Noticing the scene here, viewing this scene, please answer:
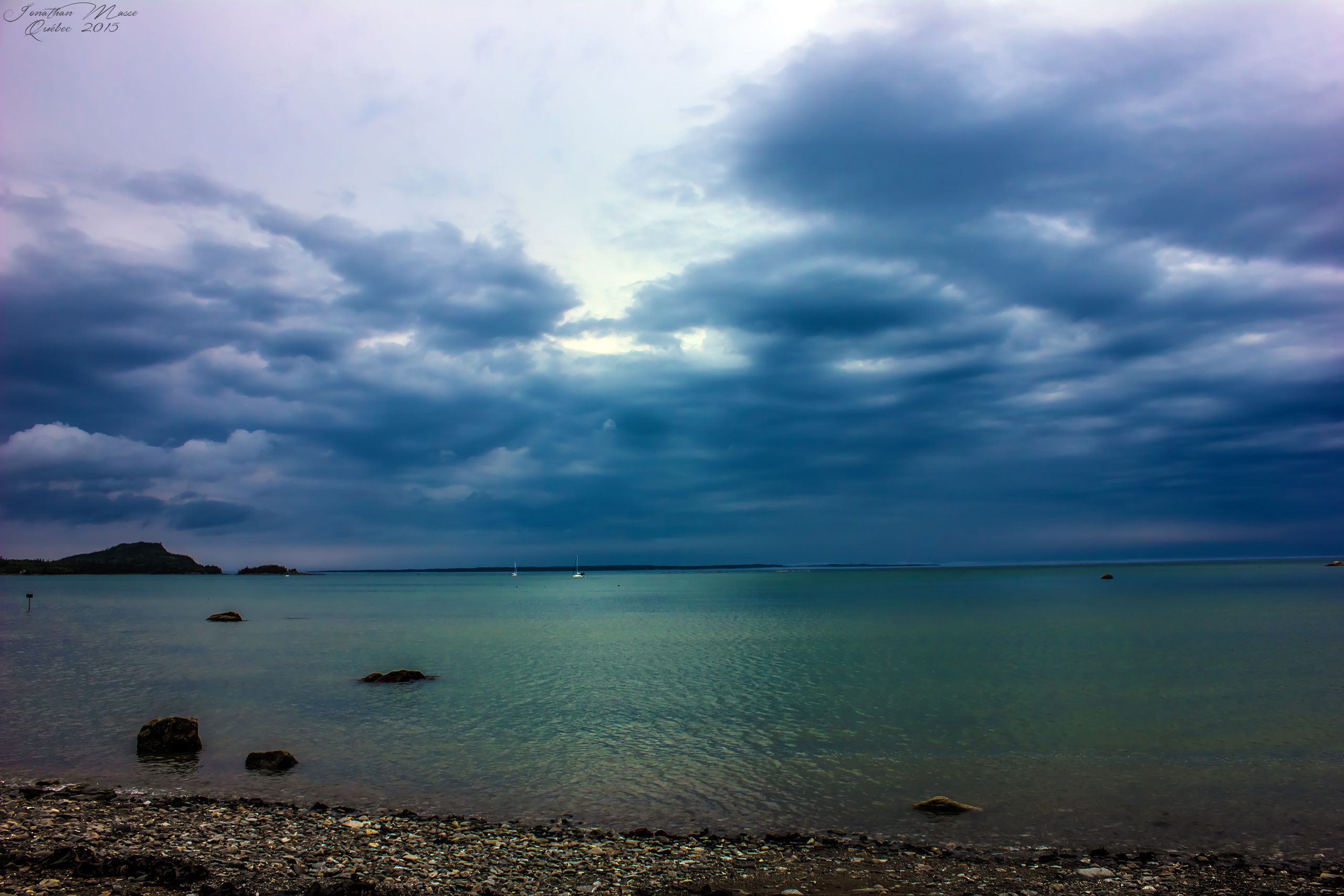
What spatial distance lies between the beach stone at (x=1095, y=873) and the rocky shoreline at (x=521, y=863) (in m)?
0.04

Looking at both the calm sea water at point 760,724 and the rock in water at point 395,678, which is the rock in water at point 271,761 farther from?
the rock in water at point 395,678

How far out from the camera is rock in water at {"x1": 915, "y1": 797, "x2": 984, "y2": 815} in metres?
20.3

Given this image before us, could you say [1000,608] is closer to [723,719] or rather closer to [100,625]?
[723,719]

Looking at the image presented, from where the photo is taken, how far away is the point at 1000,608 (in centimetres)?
11000

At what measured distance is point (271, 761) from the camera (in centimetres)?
2577

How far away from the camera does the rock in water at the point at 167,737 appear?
2769cm

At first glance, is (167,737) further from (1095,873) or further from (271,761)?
(1095,873)

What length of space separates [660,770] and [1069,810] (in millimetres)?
12336

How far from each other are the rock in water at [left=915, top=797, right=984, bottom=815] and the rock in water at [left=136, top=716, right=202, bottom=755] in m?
26.3

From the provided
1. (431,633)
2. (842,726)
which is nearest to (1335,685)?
(842,726)

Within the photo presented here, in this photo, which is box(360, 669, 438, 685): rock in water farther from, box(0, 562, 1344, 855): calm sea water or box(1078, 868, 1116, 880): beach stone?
box(1078, 868, 1116, 880): beach stone

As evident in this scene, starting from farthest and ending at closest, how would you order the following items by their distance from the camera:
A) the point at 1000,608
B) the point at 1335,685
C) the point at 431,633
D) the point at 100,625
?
the point at 1000,608, the point at 100,625, the point at 431,633, the point at 1335,685

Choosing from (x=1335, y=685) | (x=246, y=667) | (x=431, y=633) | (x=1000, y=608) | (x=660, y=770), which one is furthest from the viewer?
(x=1000, y=608)

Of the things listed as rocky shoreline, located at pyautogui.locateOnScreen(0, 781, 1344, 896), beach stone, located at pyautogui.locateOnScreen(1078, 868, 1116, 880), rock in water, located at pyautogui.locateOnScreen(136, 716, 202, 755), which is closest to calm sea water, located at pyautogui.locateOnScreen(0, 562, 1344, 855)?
rock in water, located at pyautogui.locateOnScreen(136, 716, 202, 755)
